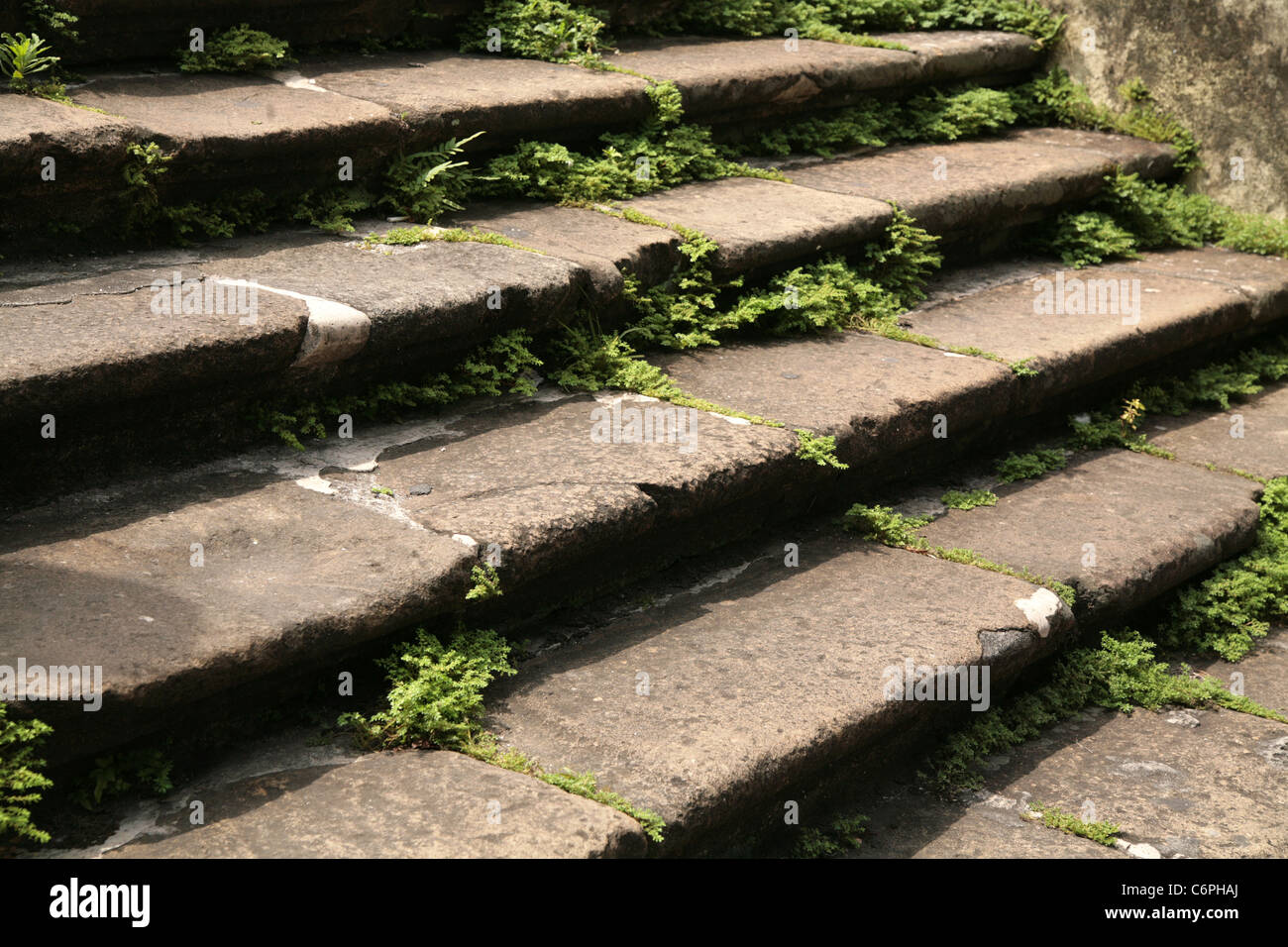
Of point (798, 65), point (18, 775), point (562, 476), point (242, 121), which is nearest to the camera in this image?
point (18, 775)

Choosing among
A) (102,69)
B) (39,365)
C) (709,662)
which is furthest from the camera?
(102,69)

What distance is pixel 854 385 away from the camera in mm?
3436

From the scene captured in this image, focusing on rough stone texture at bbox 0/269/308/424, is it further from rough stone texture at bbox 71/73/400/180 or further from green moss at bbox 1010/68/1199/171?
green moss at bbox 1010/68/1199/171

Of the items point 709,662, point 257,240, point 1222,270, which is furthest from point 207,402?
point 1222,270

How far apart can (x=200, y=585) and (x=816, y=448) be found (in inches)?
58.7

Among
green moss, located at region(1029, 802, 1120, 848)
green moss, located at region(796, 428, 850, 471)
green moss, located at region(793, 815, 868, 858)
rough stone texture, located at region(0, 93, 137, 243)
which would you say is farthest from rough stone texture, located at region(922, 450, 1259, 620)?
rough stone texture, located at region(0, 93, 137, 243)

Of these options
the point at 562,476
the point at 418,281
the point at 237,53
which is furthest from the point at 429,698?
the point at 237,53

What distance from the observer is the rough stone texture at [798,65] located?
14.7 ft

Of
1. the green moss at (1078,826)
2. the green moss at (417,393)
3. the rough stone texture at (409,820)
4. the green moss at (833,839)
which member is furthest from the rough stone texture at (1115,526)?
the rough stone texture at (409,820)

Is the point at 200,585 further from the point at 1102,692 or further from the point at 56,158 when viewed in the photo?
the point at 1102,692

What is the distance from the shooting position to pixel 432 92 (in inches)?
151

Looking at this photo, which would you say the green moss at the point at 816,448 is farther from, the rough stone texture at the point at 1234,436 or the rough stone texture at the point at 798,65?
the rough stone texture at the point at 798,65

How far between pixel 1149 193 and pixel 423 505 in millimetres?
3699

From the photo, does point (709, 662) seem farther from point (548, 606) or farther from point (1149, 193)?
point (1149, 193)
